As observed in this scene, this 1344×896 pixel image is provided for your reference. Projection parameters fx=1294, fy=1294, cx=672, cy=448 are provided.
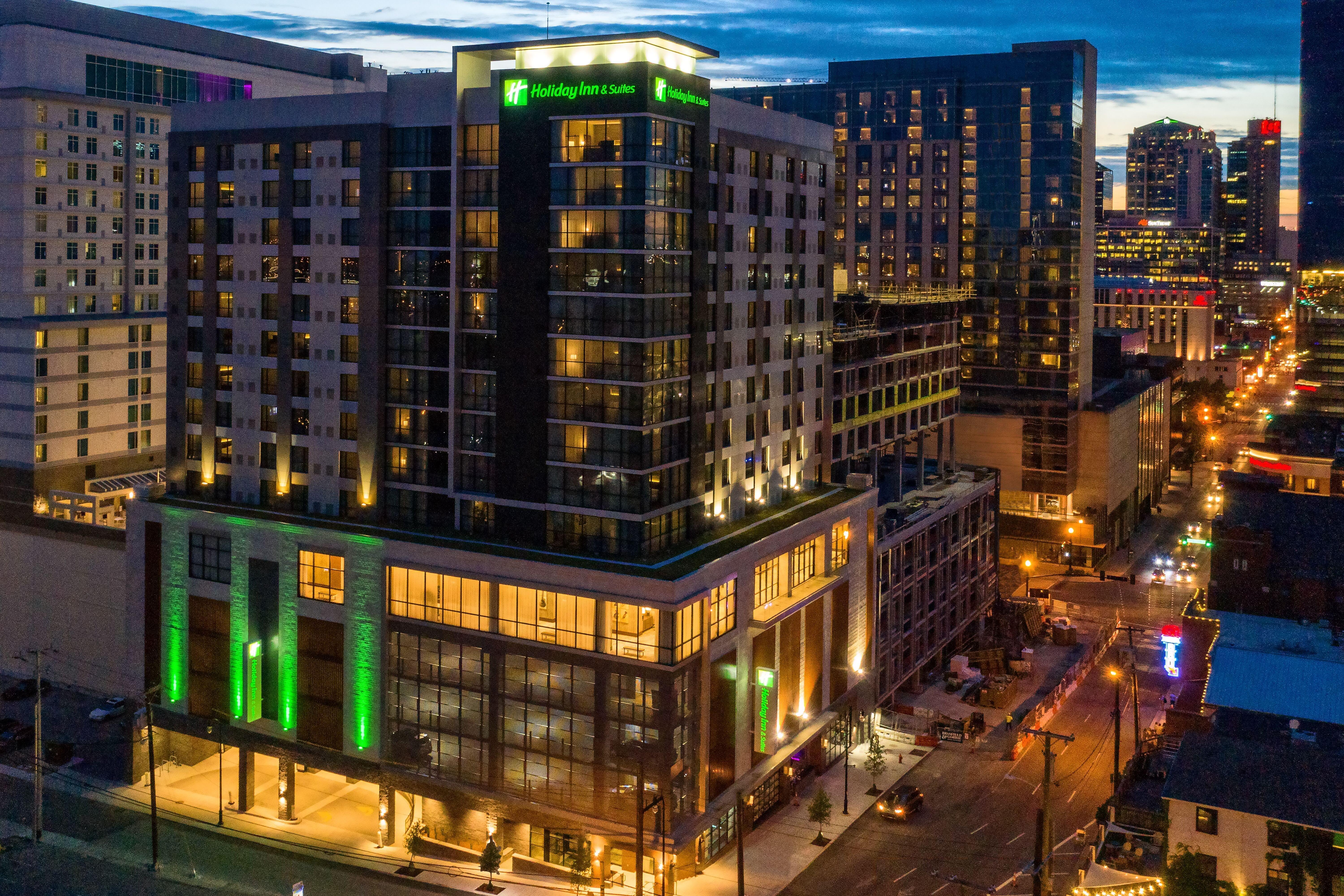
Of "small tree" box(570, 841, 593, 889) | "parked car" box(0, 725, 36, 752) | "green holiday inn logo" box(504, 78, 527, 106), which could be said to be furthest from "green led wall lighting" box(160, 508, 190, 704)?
"green holiday inn logo" box(504, 78, 527, 106)

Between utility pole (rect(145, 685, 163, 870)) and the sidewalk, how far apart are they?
0.83 metres

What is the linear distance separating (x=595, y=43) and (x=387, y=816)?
171 feet

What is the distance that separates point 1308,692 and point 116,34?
377 ft

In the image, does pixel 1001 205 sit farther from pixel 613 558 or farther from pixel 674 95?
pixel 613 558

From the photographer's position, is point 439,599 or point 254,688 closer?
point 439,599

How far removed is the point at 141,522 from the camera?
9538 centimetres

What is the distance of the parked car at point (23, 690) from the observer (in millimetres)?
108312

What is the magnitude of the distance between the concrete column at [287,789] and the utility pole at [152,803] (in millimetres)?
7993

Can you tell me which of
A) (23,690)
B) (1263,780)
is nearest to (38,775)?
(23,690)

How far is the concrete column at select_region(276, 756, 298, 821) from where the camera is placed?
8825cm

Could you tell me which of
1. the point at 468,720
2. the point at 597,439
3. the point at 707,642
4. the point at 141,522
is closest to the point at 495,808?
the point at 468,720

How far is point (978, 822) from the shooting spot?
8838 centimetres

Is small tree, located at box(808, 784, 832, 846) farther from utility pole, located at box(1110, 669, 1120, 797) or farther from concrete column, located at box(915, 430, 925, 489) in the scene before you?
concrete column, located at box(915, 430, 925, 489)

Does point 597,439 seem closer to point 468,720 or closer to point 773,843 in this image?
point 468,720
